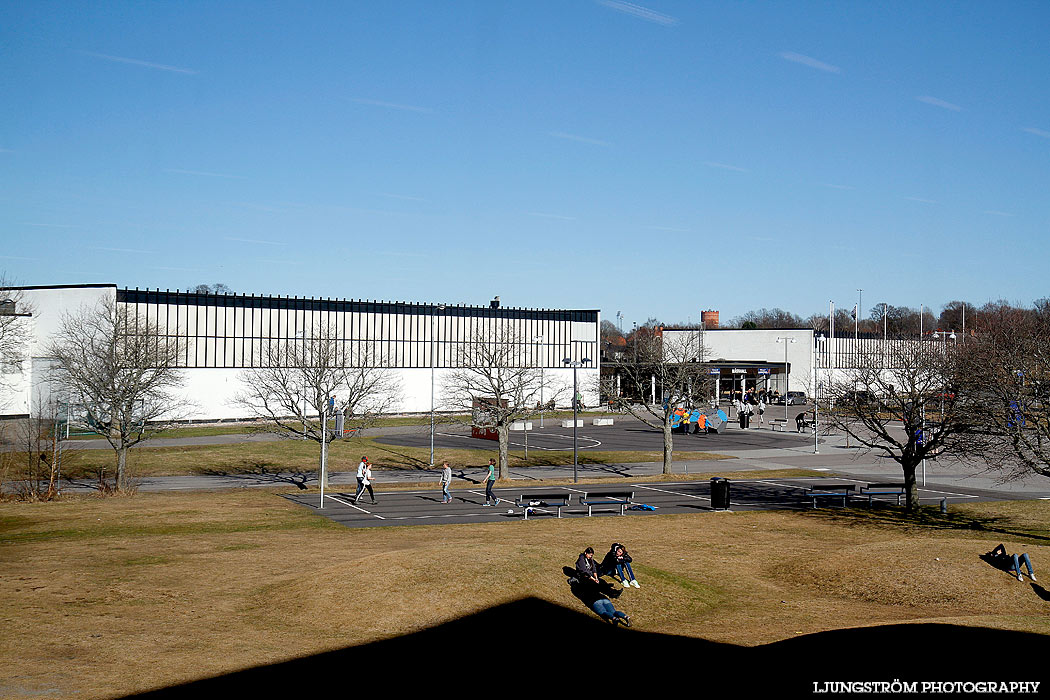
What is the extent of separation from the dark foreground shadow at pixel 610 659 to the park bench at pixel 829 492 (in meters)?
22.4

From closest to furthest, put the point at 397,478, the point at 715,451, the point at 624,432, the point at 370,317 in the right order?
the point at 397,478, the point at 715,451, the point at 624,432, the point at 370,317

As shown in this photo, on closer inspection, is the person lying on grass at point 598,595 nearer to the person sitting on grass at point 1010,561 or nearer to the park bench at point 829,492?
the person sitting on grass at point 1010,561

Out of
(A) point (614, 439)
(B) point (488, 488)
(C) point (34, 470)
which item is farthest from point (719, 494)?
(A) point (614, 439)

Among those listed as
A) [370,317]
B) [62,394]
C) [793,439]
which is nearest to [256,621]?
[62,394]

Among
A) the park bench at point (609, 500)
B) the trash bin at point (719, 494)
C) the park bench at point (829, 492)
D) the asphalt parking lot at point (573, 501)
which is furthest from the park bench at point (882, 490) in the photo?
the park bench at point (609, 500)

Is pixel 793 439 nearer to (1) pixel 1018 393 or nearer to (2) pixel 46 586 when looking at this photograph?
(1) pixel 1018 393

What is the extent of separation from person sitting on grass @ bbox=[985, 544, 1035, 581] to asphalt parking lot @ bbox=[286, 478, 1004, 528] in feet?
47.2

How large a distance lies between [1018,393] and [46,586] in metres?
30.2

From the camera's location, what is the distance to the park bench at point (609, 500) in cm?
3522

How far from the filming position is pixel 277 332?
81938mm

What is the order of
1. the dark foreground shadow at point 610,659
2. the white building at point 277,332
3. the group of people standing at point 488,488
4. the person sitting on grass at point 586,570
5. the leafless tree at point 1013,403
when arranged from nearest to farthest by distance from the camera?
the dark foreground shadow at point 610,659, the person sitting on grass at point 586,570, the leafless tree at point 1013,403, the group of people standing at point 488,488, the white building at point 277,332

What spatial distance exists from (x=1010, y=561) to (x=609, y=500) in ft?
53.9

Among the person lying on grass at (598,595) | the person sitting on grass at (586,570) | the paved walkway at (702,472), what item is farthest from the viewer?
the paved walkway at (702,472)

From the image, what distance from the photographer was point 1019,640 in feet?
48.4
